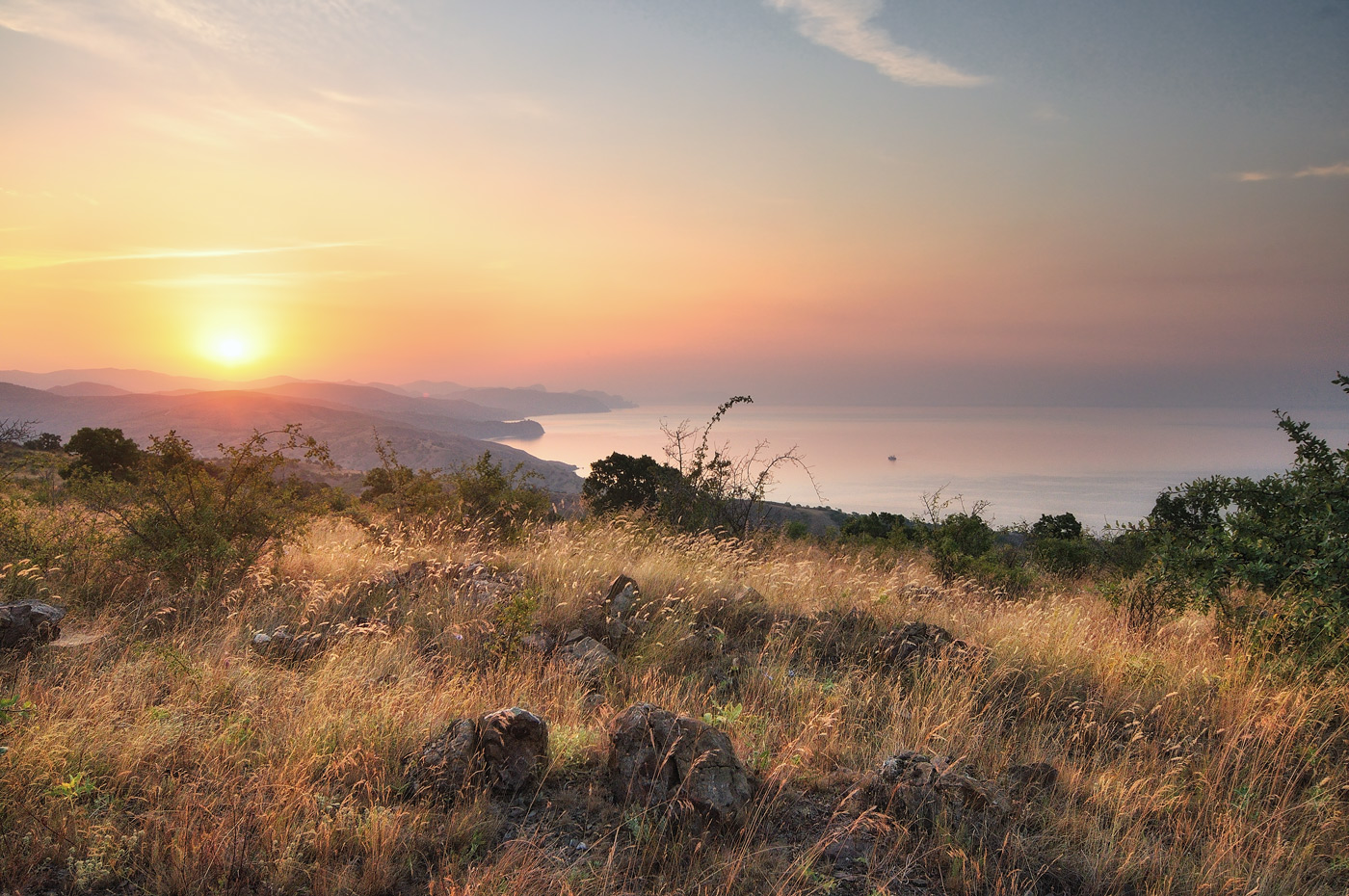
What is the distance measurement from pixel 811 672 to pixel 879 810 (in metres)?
2.21

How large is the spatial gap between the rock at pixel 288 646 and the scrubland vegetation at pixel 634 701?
0.39 feet

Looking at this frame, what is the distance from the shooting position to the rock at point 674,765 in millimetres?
3359

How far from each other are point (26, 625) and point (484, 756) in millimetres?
4321

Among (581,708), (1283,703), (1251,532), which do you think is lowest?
(581,708)

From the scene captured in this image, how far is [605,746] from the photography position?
3.98m

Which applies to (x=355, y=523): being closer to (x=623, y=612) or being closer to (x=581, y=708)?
(x=623, y=612)

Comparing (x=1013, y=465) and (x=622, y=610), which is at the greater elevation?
(x=1013, y=465)

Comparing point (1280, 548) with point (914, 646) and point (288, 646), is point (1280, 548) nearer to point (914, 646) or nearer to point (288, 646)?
point (914, 646)

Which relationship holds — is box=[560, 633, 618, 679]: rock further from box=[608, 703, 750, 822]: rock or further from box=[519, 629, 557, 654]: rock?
box=[608, 703, 750, 822]: rock

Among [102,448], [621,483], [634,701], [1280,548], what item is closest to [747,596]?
[634,701]

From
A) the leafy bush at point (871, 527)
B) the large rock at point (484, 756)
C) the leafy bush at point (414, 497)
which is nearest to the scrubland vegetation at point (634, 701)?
the large rock at point (484, 756)

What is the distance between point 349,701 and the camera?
14.2 ft

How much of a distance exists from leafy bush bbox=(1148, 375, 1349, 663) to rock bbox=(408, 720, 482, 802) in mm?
6744

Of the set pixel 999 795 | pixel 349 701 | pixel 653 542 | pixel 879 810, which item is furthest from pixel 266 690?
pixel 653 542
